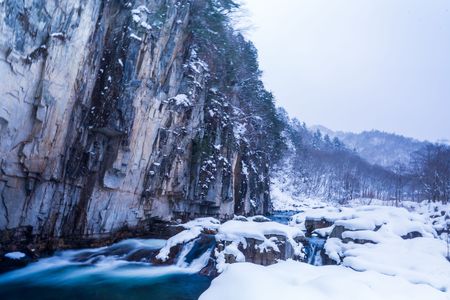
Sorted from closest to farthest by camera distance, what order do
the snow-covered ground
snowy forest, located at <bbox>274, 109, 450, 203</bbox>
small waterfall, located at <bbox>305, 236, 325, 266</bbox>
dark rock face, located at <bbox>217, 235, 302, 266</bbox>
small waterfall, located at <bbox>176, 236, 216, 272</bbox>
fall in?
the snow-covered ground
dark rock face, located at <bbox>217, 235, 302, 266</bbox>
small waterfall, located at <bbox>176, 236, 216, 272</bbox>
small waterfall, located at <bbox>305, 236, 325, 266</bbox>
snowy forest, located at <bbox>274, 109, 450, 203</bbox>

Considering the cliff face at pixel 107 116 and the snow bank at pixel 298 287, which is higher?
the cliff face at pixel 107 116

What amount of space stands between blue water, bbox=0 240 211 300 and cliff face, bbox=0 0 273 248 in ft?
6.18

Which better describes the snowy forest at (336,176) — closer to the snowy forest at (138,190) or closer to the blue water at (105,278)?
the snowy forest at (138,190)

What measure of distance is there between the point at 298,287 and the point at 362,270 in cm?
656

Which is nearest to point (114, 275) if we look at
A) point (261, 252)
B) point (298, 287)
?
point (261, 252)

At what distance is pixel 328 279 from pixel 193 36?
21.8 m

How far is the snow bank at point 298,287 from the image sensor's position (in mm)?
5434

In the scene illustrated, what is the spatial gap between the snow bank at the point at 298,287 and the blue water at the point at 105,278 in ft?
19.2

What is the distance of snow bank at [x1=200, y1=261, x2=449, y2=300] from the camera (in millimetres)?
5434

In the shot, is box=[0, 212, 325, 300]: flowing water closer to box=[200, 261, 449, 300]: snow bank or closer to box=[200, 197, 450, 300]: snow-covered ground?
box=[200, 197, 450, 300]: snow-covered ground

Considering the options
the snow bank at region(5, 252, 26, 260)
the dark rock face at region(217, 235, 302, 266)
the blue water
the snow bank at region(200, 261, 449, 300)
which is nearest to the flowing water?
the blue water

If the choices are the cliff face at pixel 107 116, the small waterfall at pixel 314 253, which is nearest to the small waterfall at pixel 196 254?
the small waterfall at pixel 314 253

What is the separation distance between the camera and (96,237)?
57.0 feet

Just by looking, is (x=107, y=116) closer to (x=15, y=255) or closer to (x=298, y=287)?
(x=15, y=255)
